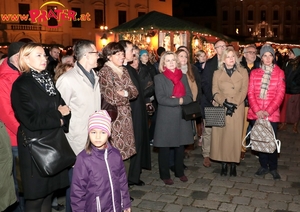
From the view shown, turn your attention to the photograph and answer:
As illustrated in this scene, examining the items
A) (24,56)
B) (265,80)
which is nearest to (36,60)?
(24,56)

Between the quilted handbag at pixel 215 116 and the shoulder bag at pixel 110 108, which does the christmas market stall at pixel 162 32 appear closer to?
the quilted handbag at pixel 215 116

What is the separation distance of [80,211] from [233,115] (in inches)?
141

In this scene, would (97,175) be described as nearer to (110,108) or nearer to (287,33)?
(110,108)

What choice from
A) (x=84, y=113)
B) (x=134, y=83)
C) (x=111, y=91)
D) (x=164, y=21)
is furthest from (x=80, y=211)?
(x=164, y=21)

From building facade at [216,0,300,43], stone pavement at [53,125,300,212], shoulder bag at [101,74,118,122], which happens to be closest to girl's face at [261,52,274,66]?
stone pavement at [53,125,300,212]

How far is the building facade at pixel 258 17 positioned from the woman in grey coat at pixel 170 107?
230ft

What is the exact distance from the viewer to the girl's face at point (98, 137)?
11.1 ft

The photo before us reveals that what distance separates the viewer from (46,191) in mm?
3670

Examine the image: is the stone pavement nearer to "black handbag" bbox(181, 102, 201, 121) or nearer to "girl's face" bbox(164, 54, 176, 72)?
"black handbag" bbox(181, 102, 201, 121)

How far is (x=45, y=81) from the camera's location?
12.1 ft

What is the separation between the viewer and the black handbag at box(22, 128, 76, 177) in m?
3.51

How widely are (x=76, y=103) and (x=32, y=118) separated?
0.79m

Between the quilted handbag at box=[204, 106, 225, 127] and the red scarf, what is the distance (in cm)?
61

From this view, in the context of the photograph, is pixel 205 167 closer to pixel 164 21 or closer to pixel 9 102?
pixel 9 102
